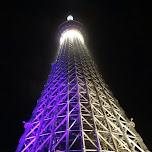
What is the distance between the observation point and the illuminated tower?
36.1 feet

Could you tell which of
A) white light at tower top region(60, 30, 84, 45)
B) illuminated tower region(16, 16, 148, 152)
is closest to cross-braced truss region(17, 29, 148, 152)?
illuminated tower region(16, 16, 148, 152)

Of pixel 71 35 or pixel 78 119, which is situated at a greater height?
pixel 71 35

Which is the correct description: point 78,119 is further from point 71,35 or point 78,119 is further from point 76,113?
point 71,35

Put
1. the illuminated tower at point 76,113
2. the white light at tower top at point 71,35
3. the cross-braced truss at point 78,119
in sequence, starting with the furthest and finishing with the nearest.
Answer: the white light at tower top at point 71,35 → the illuminated tower at point 76,113 → the cross-braced truss at point 78,119

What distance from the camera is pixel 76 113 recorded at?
14.8m

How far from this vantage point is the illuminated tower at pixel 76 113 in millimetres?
11018

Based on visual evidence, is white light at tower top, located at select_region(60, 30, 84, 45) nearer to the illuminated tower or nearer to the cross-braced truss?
the illuminated tower

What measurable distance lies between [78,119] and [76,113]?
10.5 ft

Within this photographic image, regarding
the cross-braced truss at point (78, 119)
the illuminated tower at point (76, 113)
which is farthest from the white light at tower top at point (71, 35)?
the cross-braced truss at point (78, 119)

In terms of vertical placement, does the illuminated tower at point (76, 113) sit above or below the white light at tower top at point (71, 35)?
below

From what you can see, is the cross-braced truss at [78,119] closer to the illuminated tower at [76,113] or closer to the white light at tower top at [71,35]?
the illuminated tower at [76,113]

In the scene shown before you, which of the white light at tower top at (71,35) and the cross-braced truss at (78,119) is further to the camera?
the white light at tower top at (71,35)

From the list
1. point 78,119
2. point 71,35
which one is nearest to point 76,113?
point 78,119

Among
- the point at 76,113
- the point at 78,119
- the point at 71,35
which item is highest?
the point at 71,35
